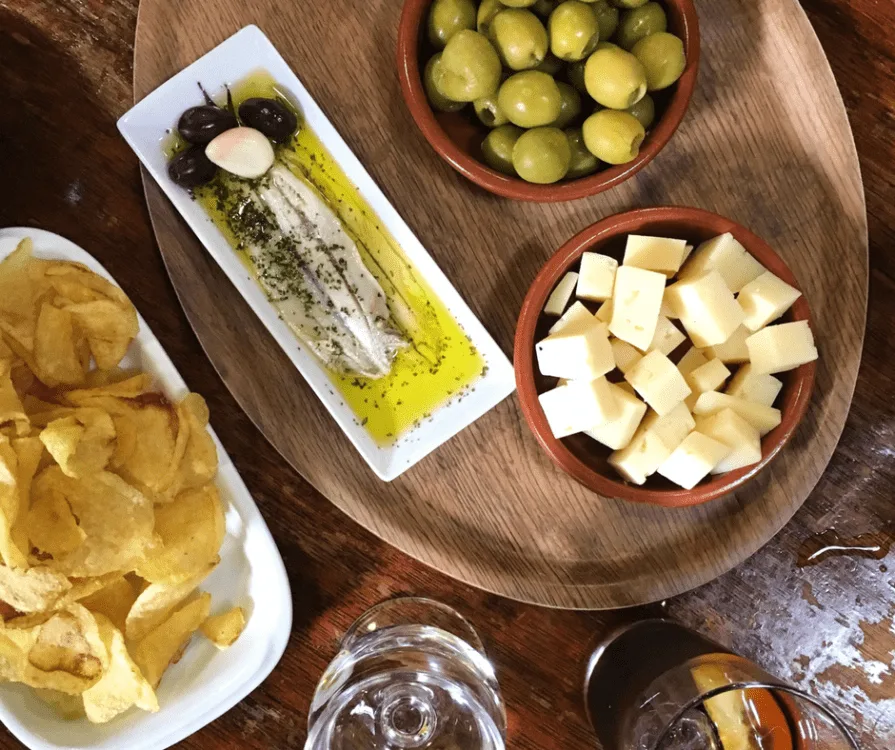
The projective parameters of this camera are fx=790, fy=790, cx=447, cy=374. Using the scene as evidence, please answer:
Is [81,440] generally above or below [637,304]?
above

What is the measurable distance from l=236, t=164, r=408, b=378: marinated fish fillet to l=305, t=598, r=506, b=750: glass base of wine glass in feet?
1.50

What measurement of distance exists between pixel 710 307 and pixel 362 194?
56 centimetres

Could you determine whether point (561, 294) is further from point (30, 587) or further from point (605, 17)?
point (30, 587)

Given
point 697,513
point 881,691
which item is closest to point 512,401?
point 697,513

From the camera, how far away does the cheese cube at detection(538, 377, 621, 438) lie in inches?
44.8

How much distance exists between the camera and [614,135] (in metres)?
1.09

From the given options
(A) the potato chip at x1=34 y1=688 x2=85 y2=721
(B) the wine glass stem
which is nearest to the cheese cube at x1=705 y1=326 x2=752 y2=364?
(B) the wine glass stem

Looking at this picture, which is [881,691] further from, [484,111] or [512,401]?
[484,111]

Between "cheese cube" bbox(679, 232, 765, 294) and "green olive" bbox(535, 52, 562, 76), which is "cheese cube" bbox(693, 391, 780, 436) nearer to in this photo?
"cheese cube" bbox(679, 232, 765, 294)

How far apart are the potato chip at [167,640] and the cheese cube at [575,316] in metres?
0.69

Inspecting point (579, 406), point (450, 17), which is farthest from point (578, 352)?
point (450, 17)

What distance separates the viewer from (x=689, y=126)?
50.4 inches

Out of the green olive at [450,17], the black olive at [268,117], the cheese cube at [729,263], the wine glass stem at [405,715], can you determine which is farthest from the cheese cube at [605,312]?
the wine glass stem at [405,715]

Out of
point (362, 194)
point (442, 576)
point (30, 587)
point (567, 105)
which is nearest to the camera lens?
point (30, 587)
